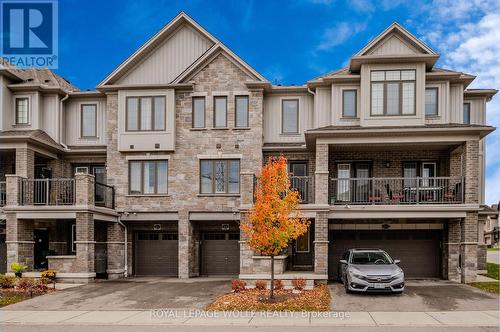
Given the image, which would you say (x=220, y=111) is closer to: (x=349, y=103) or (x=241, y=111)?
(x=241, y=111)

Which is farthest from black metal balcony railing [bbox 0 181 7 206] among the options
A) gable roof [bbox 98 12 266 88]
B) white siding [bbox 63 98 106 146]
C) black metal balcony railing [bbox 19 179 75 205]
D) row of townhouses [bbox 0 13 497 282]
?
gable roof [bbox 98 12 266 88]

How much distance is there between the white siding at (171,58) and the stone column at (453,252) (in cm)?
1392

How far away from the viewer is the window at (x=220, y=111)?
2253 cm

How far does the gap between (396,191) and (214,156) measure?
8.43 m

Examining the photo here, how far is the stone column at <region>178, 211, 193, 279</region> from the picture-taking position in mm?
21833

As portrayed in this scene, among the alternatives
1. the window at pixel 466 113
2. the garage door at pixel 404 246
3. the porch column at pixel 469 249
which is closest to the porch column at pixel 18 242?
the garage door at pixel 404 246

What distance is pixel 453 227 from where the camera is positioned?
1997 cm

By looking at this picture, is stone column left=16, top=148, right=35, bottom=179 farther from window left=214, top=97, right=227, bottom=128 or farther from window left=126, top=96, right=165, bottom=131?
window left=214, top=97, right=227, bottom=128

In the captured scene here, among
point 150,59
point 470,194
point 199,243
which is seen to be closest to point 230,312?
point 199,243

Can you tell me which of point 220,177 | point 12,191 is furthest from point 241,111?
point 12,191

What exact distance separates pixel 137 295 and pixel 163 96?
31.8 ft

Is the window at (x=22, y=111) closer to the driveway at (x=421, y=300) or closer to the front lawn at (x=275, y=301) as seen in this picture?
the front lawn at (x=275, y=301)

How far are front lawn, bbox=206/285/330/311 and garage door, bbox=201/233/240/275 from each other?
5.53m

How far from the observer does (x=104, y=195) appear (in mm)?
22188
